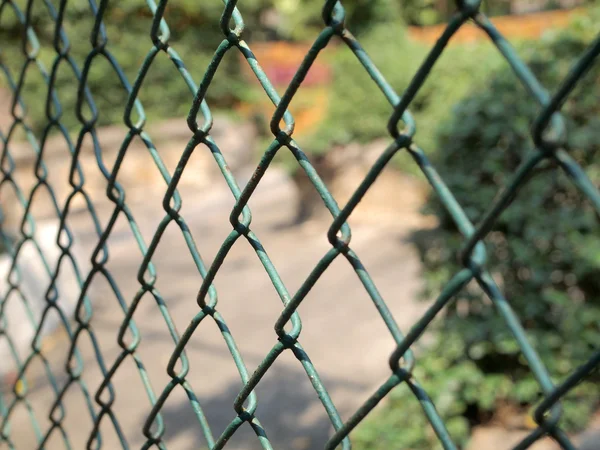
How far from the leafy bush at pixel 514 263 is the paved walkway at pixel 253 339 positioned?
0.56 metres

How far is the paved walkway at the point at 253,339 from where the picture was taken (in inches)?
127

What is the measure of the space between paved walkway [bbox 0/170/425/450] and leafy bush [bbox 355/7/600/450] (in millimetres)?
562

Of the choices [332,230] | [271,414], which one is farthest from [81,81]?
[271,414]

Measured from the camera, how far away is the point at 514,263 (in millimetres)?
2562

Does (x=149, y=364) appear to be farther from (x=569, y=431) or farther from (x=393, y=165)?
(x=393, y=165)

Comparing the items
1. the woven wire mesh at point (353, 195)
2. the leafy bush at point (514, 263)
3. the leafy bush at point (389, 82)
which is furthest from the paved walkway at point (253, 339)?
the woven wire mesh at point (353, 195)

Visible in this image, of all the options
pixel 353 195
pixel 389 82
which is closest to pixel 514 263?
pixel 353 195

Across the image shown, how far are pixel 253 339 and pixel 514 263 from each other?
217 centimetres

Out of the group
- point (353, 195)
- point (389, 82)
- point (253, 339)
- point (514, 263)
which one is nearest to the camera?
point (353, 195)

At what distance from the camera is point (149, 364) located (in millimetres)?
3998

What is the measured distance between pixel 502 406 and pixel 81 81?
2.38m

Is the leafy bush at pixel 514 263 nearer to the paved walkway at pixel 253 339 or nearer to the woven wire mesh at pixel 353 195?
the paved walkway at pixel 253 339

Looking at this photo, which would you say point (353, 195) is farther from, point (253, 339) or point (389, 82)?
point (389, 82)

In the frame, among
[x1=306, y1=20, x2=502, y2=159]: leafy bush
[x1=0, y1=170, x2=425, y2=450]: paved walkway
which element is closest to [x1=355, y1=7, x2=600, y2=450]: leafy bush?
[x1=0, y1=170, x2=425, y2=450]: paved walkway
